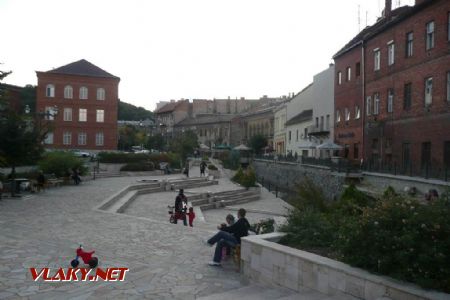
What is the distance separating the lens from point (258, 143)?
68500mm

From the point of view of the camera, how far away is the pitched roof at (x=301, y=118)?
159 feet

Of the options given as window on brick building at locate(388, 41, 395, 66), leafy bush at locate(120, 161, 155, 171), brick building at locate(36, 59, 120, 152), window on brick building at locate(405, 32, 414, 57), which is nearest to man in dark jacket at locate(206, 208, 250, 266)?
window on brick building at locate(405, 32, 414, 57)

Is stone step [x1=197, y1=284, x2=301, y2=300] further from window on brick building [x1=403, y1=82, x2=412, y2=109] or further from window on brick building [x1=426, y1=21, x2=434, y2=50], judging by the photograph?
window on brick building [x1=403, y1=82, x2=412, y2=109]

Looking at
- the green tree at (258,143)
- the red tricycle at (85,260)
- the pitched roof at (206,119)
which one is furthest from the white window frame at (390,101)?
the pitched roof at (206,119)

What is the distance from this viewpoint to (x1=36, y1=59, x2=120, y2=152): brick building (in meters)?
51.8

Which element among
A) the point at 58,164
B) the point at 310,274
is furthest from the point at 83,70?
the point at 310,274

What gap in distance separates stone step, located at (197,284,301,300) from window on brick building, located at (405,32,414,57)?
75.1 feet

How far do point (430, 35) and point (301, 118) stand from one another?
26.5m

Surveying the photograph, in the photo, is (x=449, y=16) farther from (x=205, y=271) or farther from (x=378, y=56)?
(x=205, y=271)

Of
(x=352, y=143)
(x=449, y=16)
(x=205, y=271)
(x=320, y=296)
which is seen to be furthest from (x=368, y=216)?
(x=352, y=143)

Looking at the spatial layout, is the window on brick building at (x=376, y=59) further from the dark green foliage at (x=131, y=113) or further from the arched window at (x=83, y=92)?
the dark green foliage at (x=131, y=113)

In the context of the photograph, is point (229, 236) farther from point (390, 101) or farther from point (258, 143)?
point (258, 143)

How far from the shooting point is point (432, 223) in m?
5.67

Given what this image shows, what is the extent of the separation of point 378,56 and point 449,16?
8.56 metres
